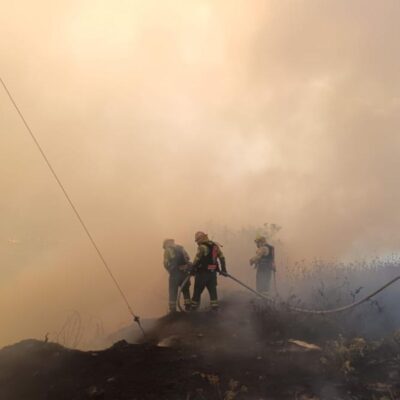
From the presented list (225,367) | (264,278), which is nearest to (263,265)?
(264,278)

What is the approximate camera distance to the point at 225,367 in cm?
698

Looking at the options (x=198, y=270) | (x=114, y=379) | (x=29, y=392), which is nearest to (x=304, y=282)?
(x=198, y=270)

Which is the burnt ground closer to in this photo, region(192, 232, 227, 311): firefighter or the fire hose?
the fire hose

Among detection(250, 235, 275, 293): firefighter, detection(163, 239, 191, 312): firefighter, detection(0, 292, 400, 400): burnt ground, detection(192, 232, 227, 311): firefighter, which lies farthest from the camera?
detection(250, 235, 275, 293): firefighter

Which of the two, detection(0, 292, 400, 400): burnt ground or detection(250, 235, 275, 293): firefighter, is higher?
detection(250, 235, 275, 293): firefighter

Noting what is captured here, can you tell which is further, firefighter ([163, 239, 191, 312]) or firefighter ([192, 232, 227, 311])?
firefighter ([163, 239, 191, 312])

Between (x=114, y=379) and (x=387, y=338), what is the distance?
4.27m

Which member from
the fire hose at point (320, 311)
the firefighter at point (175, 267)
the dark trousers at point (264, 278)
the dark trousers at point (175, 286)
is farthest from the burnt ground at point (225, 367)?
the dark trousers at point (264, 278)

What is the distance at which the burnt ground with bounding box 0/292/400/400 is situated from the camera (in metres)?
6.27

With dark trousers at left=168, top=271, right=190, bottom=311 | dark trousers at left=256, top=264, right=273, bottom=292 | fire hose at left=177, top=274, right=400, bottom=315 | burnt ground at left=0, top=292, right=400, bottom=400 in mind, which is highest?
dark trousers at left=256, top=264, right=273, bottom=292

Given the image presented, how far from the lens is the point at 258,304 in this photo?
32.7 ft

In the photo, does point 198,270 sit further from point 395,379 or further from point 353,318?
point 395,379

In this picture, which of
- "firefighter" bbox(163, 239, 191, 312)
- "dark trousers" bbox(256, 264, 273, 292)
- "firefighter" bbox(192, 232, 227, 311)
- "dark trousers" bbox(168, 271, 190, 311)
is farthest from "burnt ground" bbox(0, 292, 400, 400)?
"dark trousers" bbox(256, 264, 273, 292)

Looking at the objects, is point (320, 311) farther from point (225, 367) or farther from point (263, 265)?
point (263, 265)
